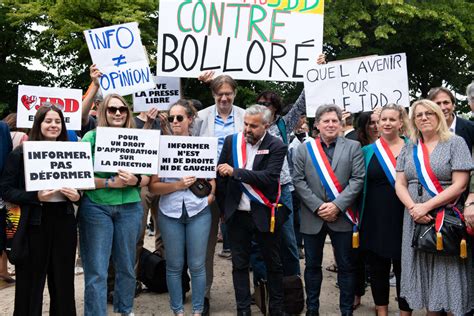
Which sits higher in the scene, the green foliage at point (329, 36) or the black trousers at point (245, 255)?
the green foliage at point (329, 36)

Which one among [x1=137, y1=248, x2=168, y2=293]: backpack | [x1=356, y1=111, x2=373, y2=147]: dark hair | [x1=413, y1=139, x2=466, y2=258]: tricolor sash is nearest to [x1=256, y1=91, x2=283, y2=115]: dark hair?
[x1=356, y1=111, x2=373, y2=147]: dark hair

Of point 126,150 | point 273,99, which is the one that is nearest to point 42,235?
point 126,150

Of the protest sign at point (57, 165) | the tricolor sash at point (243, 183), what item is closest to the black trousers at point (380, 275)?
the tricolor sash at point (243, 183)

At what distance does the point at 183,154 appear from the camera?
15.8ft

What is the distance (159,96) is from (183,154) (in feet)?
5.15

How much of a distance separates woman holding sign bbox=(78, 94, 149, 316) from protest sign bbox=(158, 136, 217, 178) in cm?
25

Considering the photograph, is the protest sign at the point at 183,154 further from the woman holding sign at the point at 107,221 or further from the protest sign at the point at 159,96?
the protest sign at the point at 159,96

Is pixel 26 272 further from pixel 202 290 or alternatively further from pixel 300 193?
pixel 300 193

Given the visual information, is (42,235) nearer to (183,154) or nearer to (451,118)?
(183,154)

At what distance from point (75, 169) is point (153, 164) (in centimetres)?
67

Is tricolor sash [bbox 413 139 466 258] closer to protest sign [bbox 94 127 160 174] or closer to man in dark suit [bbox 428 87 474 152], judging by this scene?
man in dark suit [bbox 428 87 474 152]

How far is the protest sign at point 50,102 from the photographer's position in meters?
5.35

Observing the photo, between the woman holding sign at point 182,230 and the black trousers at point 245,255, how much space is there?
0.90 ft

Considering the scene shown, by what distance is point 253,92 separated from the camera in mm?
21359
